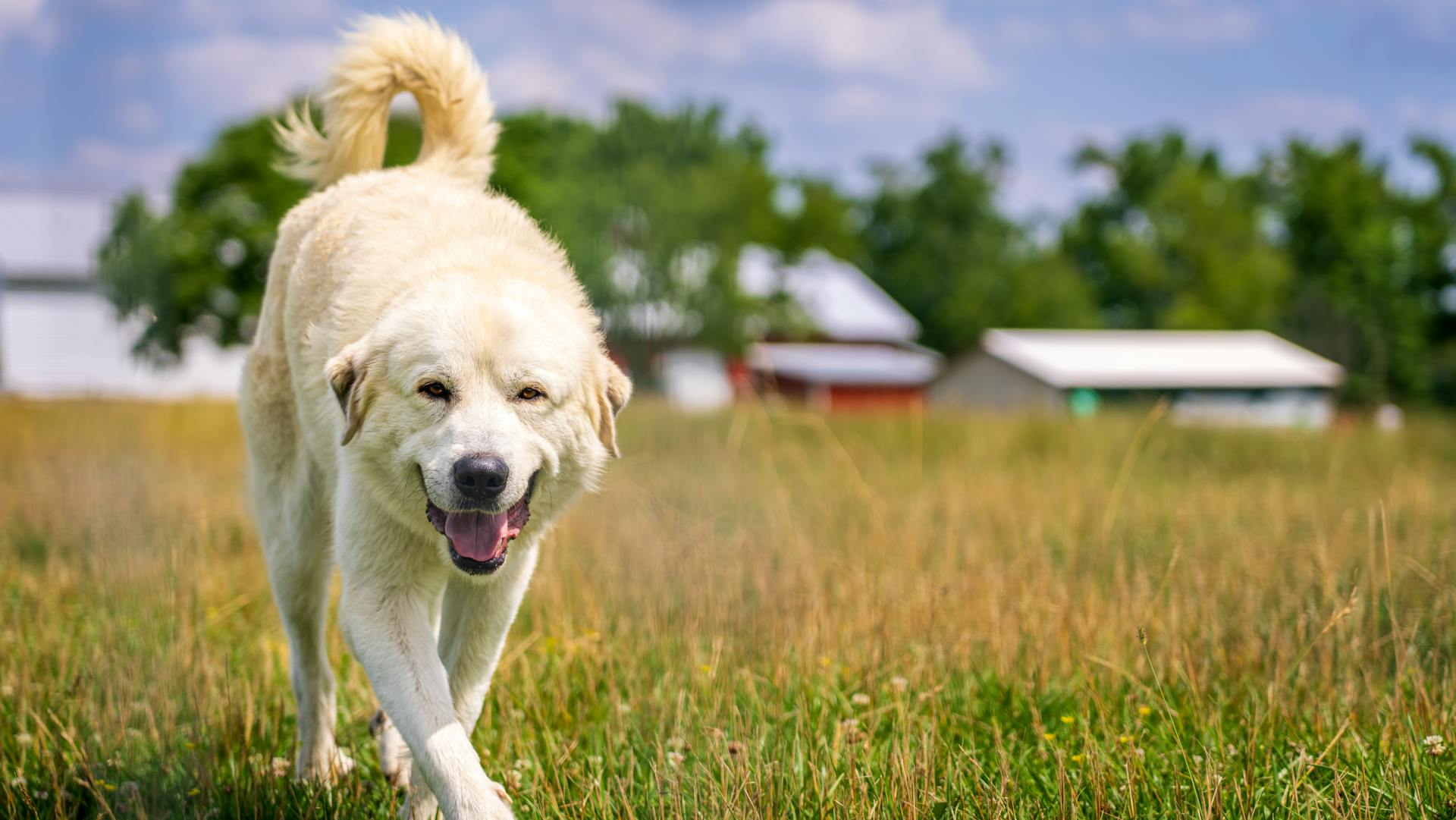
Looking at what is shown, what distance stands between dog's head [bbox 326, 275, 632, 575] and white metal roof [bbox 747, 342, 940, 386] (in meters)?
46.9

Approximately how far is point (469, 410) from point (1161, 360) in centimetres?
4721

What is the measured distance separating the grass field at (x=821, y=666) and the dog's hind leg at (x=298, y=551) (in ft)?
0.54

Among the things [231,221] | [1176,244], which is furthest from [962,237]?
[231,221]

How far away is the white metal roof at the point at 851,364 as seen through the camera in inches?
2025

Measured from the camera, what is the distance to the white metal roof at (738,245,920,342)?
53375 mm

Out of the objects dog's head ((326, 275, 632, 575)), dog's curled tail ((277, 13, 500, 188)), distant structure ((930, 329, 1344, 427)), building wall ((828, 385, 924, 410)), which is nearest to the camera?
dog's head ((326, 275, 632, 575))

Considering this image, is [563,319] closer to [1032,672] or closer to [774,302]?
[1032,672]

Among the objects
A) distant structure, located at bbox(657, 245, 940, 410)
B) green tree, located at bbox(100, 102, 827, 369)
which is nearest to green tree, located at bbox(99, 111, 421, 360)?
green tree, located at bbox(100, 102, 827, 369)

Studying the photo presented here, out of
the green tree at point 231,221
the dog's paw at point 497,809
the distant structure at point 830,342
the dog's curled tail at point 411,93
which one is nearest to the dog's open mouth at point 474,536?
the dog's paw at point 497,809

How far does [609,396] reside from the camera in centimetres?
355

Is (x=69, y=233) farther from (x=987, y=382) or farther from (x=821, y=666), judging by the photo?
(x=987, y=382)

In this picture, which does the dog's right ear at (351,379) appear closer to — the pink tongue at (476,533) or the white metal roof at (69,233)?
the pink tongue at (476,533)

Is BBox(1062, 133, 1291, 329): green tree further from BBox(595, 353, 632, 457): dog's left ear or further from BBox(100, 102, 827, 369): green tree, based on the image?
BBox(595, 353, 632, 457): dog's left ear

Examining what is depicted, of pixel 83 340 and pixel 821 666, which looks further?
pixel 83 340
